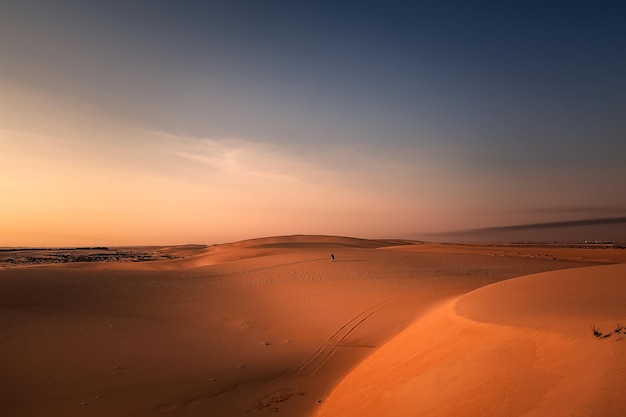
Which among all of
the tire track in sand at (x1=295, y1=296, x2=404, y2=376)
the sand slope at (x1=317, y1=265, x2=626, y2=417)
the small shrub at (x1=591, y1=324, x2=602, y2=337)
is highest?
the small shrub at (x1=591, y1=324, x2=602, y2=337)

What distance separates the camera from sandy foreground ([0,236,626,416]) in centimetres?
416

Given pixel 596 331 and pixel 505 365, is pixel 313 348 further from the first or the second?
pixel 596 331

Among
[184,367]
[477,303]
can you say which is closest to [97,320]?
[184,367]

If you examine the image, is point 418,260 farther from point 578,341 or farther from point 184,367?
point 578,341

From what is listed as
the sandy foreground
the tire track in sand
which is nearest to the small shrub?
the sandy foreground

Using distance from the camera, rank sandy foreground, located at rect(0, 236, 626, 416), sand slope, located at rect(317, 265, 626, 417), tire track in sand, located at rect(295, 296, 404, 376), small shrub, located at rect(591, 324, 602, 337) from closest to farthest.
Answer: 1. sand slope, located at rect(317, 265, 626, 417)
2. sandy foreground, located at rect(0, 236, 626, 416)
3. small shrub, located at rect(591, 324, 602, 337)
4. tire track in sand, located at rect(295, 296, 404, 376)

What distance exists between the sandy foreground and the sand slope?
0.08ft

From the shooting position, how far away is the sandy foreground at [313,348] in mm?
4164

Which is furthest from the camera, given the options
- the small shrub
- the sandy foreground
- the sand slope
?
the small shrub

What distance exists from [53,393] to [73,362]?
1534 millimetres

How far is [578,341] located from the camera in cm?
443

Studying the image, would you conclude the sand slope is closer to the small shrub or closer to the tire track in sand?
the small shrub

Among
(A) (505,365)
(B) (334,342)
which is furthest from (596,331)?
(B) (334,342)

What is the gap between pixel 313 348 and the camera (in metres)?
9.94
